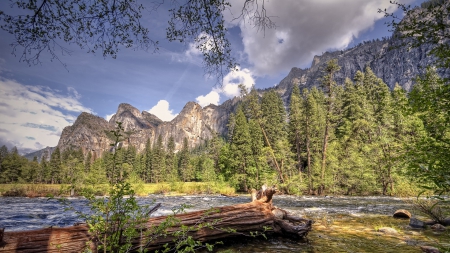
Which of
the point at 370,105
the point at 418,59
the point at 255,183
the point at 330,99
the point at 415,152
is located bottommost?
the point at 255,183

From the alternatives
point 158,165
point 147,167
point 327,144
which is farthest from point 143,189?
point 147,167

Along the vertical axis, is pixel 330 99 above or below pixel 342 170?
above

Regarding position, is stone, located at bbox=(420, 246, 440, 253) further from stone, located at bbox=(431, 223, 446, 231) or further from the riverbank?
the riverbank

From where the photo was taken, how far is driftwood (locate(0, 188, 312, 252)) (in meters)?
3.70

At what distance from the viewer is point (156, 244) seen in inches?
187

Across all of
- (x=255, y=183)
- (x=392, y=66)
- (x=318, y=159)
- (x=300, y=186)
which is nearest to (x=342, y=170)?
(x=318, y=159)

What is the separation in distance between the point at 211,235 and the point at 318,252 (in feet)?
8.52

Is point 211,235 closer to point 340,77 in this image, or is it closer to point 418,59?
point 418,59

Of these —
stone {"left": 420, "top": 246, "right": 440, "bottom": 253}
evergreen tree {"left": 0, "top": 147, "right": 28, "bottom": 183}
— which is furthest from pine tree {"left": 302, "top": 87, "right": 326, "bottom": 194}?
evergreen tree {"left": 0, "top": 147, "right": 28, "bottom": 183}

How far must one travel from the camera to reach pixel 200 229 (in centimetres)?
543

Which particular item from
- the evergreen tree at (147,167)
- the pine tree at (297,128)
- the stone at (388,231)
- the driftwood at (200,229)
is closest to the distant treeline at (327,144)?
the pine tree at (297,128)

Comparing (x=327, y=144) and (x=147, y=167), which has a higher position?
(x=327, y=144)

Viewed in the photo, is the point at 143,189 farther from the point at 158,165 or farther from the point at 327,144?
the point at 158,165

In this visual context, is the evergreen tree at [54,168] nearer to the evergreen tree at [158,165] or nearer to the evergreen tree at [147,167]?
the evergreen tree at [147,167]
